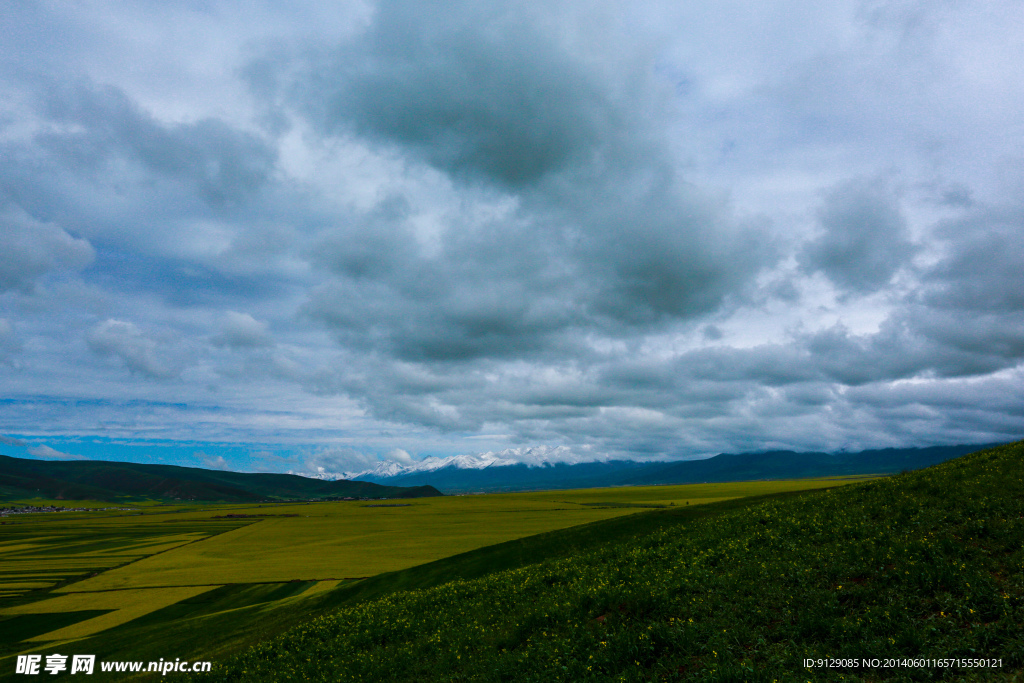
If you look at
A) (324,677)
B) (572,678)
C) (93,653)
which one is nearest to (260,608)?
(93,653)

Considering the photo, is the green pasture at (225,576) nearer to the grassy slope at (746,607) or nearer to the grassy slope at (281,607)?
the grassy slope at (281,607)

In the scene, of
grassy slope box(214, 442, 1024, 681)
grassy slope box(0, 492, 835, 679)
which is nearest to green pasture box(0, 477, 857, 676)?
grassy slope box(0, 492, 835, 679)

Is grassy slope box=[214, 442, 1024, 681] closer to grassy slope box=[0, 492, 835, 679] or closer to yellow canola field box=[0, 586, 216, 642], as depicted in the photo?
grassy slope box=[0, 492, 835, 679]

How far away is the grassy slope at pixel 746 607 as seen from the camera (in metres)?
12.0

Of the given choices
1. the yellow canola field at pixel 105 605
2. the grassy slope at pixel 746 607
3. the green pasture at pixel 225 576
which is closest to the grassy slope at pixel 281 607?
the green pasture at pixel 225 576

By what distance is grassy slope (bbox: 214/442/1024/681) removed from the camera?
12039mm

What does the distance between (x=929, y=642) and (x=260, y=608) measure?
179 feet

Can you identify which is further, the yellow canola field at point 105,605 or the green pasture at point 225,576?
the yellow canola field at point 105,605

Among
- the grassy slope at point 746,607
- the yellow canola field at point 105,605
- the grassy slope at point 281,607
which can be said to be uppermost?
the grassy slope at point 746,607

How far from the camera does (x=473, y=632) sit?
1873 centimetres

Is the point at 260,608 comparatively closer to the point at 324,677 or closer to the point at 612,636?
the point at 324,677

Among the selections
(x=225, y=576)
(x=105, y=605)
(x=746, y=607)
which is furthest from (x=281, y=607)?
(x=746, y=607)

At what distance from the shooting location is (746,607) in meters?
14.8

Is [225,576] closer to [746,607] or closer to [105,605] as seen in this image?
[105,605]
